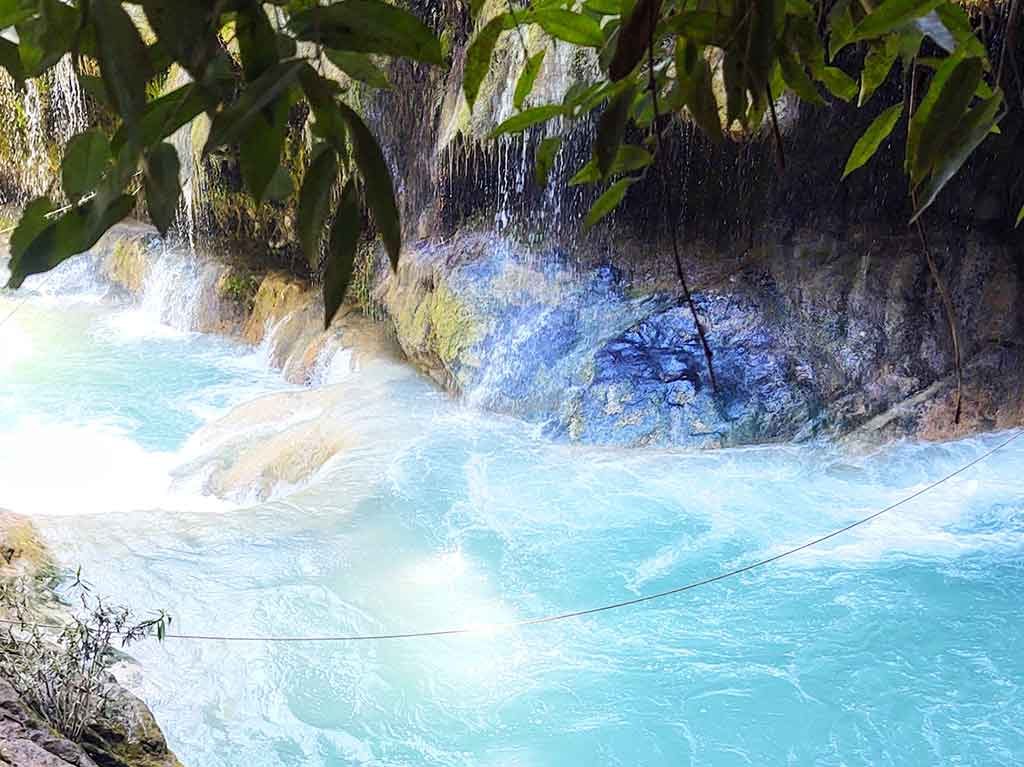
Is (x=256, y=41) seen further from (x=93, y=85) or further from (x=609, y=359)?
(x=609, y=359)

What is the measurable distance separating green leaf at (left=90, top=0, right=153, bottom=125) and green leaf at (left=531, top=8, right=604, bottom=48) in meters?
0.47

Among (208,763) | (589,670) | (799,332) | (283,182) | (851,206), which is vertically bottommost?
(208,763)

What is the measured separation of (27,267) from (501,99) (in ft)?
19.3

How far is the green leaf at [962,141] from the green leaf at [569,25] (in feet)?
1.09

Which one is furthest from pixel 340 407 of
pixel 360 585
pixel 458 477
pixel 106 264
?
pixel 106 264

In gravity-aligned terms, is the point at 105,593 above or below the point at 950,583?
below

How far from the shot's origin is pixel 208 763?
2992mm


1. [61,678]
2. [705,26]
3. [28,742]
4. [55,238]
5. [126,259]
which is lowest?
[61,678]

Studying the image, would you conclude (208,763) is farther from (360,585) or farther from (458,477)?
(458,477)

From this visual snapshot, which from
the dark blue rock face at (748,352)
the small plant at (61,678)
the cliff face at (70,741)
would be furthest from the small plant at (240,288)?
the small plant at (61,678)

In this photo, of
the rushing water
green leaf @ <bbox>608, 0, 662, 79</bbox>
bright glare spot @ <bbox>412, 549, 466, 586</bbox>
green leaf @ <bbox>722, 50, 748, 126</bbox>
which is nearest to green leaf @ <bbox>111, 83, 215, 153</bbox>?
green leaf @ <bbox>608, 0, 662, 79</bbox>

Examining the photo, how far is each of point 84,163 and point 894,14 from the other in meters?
0.51

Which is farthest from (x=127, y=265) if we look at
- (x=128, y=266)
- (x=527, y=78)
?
(x=527, y=78)

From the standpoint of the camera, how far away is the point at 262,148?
1.68 ft
